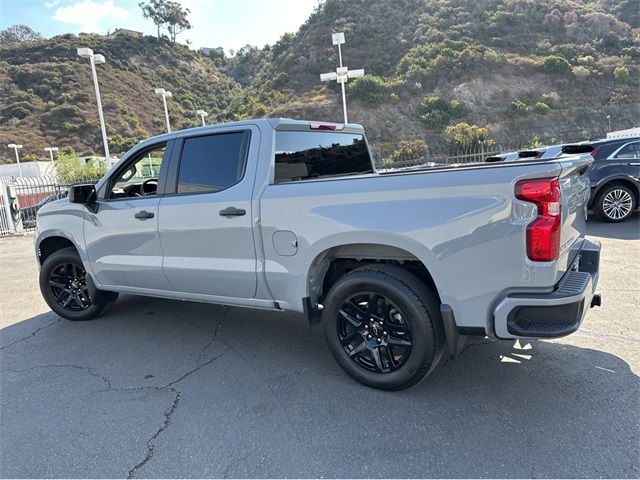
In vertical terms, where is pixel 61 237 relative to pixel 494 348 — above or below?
above

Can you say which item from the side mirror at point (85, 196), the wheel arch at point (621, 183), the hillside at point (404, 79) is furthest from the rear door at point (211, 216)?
the hillside at point (404, 79)

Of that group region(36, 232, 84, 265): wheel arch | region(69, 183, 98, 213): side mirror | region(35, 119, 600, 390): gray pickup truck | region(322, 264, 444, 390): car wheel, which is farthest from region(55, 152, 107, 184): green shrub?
region(322, 264, 444, 390): car wheel

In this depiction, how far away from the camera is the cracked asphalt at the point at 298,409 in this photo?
7.85 feet

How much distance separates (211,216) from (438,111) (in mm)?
46098

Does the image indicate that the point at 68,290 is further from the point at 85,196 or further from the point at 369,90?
the point at 369,90

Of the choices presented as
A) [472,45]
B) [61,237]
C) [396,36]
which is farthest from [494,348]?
[396,36]

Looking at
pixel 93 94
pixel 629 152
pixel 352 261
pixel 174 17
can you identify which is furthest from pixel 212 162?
pixel 174 17

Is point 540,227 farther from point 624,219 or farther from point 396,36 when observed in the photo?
point 396,36

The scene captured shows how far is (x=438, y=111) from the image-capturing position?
1795 inches

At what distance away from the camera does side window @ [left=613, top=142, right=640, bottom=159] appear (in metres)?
8.47

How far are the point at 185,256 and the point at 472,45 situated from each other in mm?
60640

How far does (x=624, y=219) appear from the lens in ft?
28.6

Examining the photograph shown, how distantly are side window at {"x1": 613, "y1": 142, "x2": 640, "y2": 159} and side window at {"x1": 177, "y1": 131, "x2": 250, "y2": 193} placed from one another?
819 centimetres

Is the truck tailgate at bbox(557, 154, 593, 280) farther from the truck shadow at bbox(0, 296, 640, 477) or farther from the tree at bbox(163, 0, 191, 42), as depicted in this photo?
the tree at bbox(163, 0, 191, 42)
